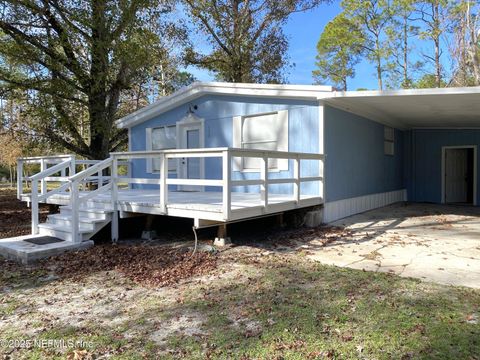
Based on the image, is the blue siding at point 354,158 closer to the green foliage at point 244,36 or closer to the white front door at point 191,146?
the white front door at point 191,146

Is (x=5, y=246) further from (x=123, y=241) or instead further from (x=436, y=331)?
(x=436, y=331)

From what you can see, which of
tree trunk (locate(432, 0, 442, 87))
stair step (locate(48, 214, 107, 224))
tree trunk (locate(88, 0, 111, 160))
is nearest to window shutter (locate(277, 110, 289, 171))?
stair step (locate(48, 214, 107, 224))

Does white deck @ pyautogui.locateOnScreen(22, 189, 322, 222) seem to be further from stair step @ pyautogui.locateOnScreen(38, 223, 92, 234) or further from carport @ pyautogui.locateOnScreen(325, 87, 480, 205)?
carport @ pyautogui.locateOnScreen(325, 87, 480, 205)

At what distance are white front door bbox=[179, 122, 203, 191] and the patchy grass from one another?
17.8 ft

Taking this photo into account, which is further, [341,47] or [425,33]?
[341,47]

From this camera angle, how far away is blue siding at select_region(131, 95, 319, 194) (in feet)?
27.2

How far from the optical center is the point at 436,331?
10.0 feet

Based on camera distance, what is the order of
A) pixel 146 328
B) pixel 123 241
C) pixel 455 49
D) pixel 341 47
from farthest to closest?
pixel 341 47
pixel 455 49
pixel 123 241
pixel 146 328

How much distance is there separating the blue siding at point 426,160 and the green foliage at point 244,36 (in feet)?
30.7

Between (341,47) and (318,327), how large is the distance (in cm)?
2712

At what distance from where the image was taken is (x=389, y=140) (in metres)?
12.1

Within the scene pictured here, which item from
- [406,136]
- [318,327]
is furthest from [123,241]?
[406,136]

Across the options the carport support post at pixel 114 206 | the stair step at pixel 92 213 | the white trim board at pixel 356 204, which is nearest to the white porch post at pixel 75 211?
the stair step at pixel 92 213

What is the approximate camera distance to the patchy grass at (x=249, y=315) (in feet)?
9.50
